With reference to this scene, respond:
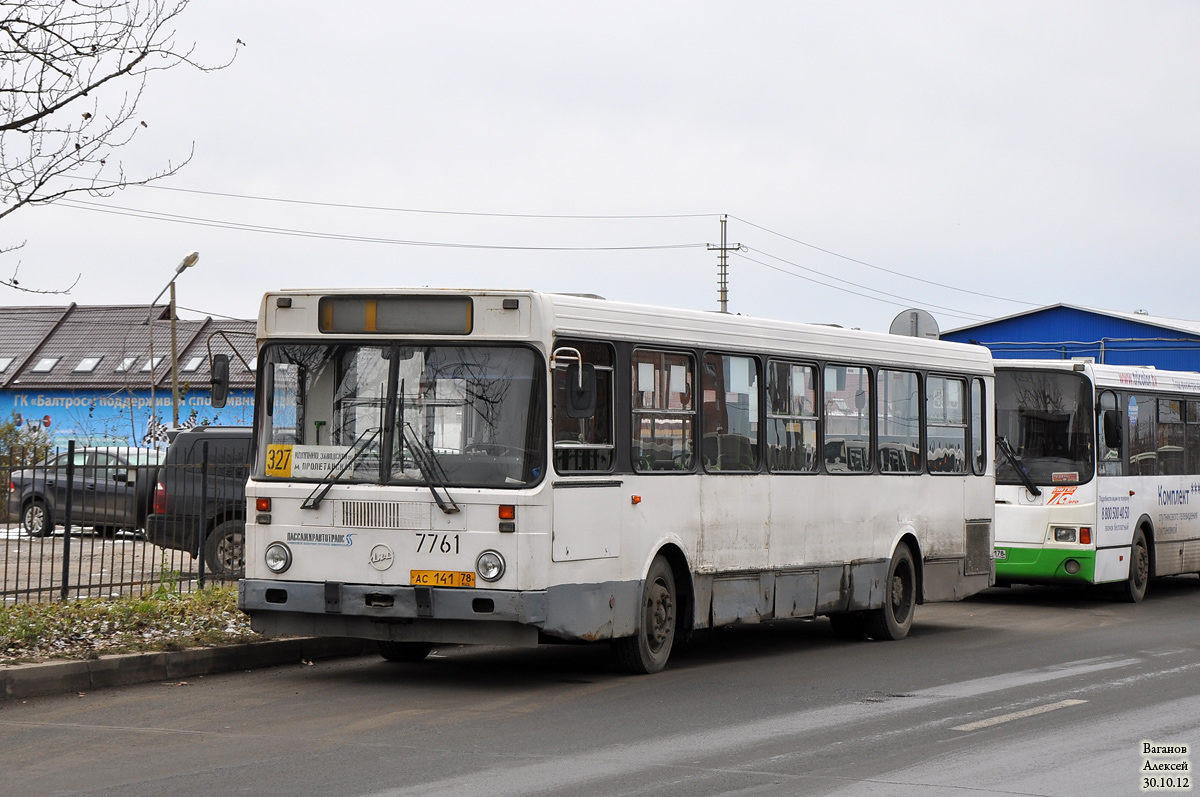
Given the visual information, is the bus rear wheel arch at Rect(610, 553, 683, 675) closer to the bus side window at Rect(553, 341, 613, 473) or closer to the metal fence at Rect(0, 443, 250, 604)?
the bus side window at Rect(553, 341, 613, 473)

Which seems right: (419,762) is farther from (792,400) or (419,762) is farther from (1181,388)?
(1181,388)

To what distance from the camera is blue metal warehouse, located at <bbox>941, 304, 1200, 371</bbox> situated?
152 ft

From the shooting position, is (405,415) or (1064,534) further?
(1064,534)

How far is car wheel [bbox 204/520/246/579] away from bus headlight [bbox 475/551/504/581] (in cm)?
524

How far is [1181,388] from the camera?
860 inches

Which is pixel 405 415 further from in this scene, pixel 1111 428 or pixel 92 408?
pixel 92 408

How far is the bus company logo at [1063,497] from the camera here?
1903 centimetres

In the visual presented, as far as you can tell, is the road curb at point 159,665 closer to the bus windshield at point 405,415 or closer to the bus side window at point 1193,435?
the bus windshield at point 405,415

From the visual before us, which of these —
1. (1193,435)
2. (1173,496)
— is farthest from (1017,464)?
(1193,435)

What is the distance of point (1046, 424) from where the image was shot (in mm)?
19359

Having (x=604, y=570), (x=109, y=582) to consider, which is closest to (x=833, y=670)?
(x=604, y=570)

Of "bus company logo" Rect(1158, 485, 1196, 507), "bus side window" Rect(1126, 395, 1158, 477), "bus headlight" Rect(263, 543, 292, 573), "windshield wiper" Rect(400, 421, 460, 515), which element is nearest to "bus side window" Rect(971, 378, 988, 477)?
"bus side window" Rect(1126, 395, 1158, 477)

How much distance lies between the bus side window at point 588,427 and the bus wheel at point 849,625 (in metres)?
4.80

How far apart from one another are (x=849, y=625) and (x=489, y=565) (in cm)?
586
